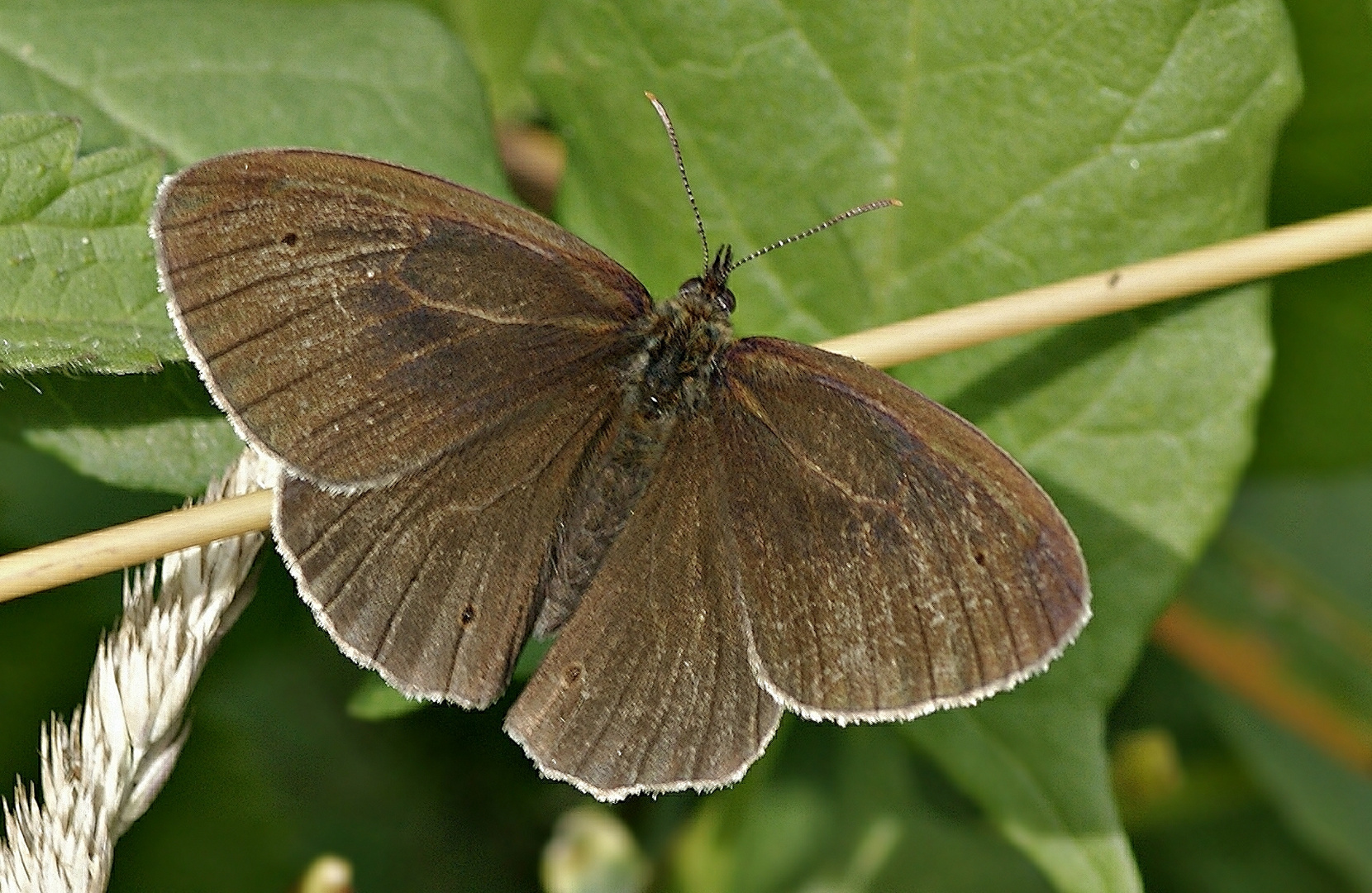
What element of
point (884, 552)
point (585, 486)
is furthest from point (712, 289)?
point (884, 552)

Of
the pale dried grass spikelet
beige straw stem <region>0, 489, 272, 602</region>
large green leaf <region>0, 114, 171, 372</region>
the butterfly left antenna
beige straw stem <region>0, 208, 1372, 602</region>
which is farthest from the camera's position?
the butterfly left antenna

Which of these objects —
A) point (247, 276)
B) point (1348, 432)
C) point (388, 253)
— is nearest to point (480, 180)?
point (388, 253)

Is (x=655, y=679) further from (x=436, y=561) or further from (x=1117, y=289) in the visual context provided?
(x=1117, y=289)

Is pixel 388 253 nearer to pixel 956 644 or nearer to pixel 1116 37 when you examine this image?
pixel 956 644

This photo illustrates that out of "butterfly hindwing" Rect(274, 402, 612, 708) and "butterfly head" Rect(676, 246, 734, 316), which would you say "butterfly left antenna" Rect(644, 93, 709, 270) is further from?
"butterfly hindwing" Rect(274, 402, 612, 708)

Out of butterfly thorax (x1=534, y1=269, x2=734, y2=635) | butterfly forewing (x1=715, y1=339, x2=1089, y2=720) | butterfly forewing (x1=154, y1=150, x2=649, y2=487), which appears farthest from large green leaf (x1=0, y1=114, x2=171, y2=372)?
butterfly forewing (x1=715, y1=339, x2=1089, y2=720)
